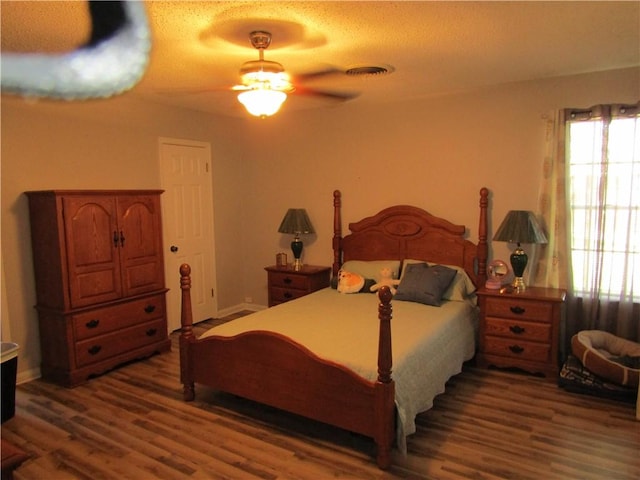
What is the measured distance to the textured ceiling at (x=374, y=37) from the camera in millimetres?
2260

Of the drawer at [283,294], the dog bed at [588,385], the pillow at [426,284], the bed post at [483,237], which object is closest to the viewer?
the dog bed at [588,385]

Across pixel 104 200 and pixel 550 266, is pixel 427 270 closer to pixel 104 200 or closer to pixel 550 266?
pixel 550 266

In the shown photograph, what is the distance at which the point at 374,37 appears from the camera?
105 inches

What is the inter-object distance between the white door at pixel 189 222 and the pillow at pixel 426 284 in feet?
7.91


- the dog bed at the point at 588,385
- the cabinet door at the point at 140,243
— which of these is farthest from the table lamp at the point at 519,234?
the cabinet door at the point at 140,243

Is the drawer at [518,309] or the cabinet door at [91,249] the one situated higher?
Result: the cabinet door at [91,249]

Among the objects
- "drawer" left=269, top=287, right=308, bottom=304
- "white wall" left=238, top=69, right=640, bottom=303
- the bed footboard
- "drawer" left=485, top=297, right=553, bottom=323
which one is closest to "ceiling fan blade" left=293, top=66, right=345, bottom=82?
"white wall" left=238, top=69, right=640, bottom=303

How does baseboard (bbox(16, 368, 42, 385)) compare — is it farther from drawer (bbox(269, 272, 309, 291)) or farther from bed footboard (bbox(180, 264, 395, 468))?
drawer (bbox(269, 272, 309, 291))

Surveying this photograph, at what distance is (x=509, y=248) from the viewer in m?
4.04

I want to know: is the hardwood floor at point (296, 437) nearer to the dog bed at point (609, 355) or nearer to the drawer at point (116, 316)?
the dog bed at point (609, 355)

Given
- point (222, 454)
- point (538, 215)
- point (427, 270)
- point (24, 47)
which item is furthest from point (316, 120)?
point (222, 454)

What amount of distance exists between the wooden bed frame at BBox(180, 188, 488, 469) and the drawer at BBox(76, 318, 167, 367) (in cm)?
94

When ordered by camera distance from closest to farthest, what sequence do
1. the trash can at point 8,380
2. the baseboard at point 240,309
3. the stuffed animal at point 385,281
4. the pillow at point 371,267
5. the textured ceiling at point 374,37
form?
the textured ceiling at point 374,37 → the trash can at point 8,380 → the stuffed animal at point 385,281 → the pillow at point 371,267 → the baseboard at point 240,309

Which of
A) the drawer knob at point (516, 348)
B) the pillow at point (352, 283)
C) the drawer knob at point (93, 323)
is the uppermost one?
the pillow at point (352, 283)
